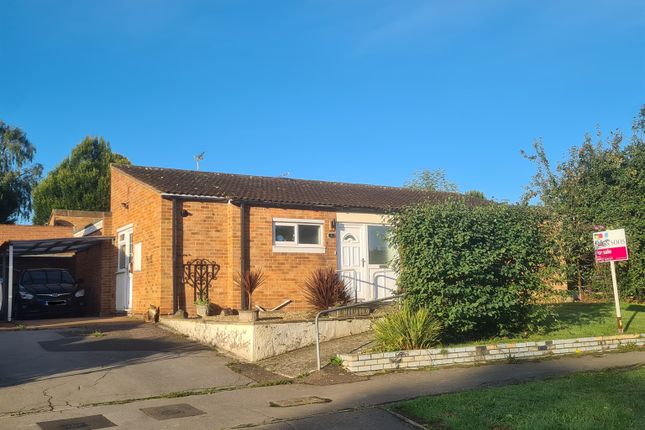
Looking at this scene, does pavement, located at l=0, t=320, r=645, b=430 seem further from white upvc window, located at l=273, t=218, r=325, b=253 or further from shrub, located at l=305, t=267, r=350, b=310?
white upvc window, located at l=273, t=218, r=325, b=253

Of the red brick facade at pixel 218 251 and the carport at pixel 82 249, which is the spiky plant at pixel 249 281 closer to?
the red brick facade at pixel 218 251

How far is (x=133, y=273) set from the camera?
17.6 m

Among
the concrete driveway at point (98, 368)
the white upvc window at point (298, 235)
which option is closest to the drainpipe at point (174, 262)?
the concrete driveway at point (98, 368)

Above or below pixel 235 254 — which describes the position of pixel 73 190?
above

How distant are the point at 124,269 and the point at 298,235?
6.03m

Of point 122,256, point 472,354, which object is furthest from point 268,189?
point 472,354

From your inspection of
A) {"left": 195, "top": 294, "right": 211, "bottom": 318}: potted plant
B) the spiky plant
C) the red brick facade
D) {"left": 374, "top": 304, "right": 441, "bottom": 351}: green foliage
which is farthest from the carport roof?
{"left": 374, "top": 304, "right": 441, "bottom": 351}: green foliage

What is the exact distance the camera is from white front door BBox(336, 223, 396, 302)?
1700 cm

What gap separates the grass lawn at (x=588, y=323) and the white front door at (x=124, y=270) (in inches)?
442

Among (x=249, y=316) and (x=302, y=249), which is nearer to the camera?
(x=249, y=316)

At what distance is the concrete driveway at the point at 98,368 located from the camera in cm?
838

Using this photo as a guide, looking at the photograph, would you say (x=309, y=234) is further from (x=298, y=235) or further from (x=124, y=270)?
(x=124, y=270)

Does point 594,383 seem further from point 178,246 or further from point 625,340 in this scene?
point 178,246

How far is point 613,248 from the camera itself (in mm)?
12102
